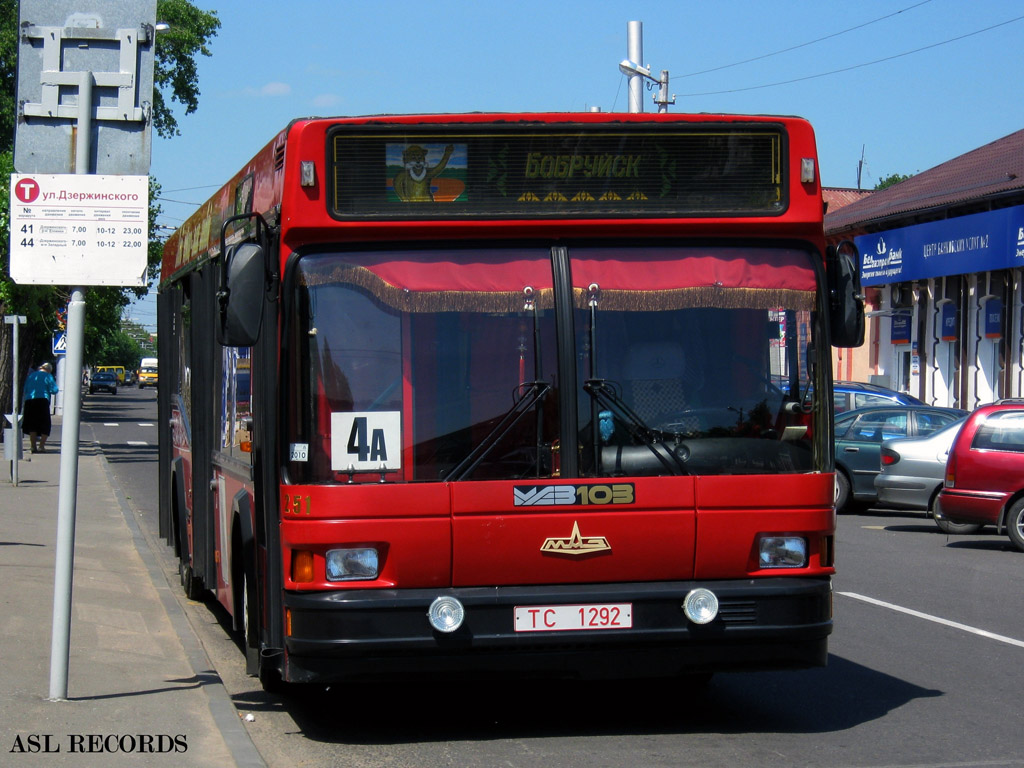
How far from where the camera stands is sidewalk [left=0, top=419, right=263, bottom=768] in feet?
20.9

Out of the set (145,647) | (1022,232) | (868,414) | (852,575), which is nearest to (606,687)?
(145,647)

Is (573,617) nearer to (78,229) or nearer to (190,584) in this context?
(78,229)

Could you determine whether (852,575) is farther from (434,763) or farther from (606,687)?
(434,763)

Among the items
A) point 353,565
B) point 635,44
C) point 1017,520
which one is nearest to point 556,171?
point 353,565

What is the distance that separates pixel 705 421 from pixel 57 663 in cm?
336

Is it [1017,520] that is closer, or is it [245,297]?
[245,297]

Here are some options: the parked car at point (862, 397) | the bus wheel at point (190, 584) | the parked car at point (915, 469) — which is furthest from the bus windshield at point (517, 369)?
the parked car at point (862, 397)

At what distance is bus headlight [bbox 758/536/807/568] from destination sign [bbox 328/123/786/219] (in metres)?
1.50

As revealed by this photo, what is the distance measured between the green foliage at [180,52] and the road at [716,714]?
40.4 metres

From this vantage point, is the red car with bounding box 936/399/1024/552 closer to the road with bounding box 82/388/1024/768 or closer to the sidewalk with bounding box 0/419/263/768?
the road with bounding box 82/388/1024/768

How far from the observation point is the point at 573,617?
6.47 metres

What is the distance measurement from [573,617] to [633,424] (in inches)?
35.0

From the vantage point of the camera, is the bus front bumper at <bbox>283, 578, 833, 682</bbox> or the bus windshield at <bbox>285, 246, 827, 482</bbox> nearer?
the bus front bumper at <bbox>283, 578, 833, 682</bbox>

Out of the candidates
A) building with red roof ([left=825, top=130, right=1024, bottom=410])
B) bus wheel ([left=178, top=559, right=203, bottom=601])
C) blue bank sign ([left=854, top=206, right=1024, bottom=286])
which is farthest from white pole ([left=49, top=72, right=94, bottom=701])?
building with red roof ([left=825, top=130, right=1024, bottom=410])
